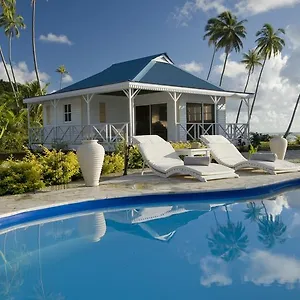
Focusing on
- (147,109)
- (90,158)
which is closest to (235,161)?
(90,158)

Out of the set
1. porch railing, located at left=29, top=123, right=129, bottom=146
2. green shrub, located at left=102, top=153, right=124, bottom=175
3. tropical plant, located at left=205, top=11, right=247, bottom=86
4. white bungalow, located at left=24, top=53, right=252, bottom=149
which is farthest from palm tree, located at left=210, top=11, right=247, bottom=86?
green shrub, located at left=102, top=153, right=124, bottom=175

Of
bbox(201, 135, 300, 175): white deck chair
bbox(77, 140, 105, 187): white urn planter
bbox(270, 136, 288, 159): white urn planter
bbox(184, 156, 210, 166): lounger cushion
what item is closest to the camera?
bbox(77, 140, 105, 187): white urn planter

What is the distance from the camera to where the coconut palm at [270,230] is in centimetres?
581

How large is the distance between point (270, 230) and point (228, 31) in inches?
1380

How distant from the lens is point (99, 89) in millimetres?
15680

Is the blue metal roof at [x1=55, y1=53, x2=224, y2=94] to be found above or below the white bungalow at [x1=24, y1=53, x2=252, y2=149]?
above

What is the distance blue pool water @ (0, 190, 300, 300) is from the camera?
13.8 feet

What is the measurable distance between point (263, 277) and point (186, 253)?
1216mm

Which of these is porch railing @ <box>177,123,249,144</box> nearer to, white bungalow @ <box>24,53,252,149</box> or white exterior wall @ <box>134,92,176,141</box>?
white bungalow @ <box>24,53,252,149</box>

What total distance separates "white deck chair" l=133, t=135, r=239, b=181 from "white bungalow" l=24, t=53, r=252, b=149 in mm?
6083

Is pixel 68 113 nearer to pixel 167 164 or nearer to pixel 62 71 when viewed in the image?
pixel 167 164

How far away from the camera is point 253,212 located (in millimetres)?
7527

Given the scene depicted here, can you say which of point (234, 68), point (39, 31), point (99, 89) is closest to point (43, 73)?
point (39, 31)

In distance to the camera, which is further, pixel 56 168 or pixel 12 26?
pixel 12 26
